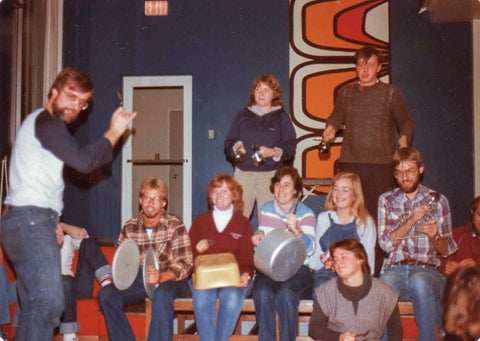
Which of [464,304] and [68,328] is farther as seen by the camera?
[68,328]

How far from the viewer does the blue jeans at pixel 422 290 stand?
3633 mm

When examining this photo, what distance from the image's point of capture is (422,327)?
3.62 metres

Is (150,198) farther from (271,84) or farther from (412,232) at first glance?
(412,232)

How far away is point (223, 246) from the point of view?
405 centimetres

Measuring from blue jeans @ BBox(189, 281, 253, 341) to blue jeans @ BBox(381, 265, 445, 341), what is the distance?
1.03 meters

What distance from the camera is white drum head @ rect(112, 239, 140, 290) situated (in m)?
3.77

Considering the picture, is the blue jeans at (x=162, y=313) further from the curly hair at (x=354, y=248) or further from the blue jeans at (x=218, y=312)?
the curly hair at (x=354, y=248)

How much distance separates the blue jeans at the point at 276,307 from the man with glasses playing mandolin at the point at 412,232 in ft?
2.18

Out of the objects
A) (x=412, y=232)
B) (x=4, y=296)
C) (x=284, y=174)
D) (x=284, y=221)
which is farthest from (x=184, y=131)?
(x=412, y=232)

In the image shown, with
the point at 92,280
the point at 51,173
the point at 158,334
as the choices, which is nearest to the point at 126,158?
the point at 92,280

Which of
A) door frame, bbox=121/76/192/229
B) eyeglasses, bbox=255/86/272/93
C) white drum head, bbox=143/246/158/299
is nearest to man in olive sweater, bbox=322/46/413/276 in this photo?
eyeglasses, bbox=255/86/272/93

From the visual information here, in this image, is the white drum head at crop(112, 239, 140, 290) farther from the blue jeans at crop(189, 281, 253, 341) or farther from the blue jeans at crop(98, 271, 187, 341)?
the blue jeans at crop(189, 281, 253, 341)

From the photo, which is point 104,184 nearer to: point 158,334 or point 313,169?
point 313,169

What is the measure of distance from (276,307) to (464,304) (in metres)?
1.56
